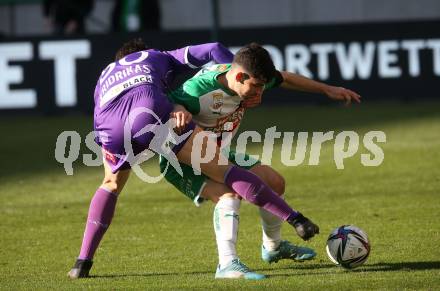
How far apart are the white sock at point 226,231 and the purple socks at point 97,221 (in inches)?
33.0

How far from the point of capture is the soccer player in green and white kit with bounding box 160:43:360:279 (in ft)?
24.6

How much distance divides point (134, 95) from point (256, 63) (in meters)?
0.94

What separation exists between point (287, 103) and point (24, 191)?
293 inches

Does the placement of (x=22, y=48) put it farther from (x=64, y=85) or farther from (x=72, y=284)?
(x=72, y=284)

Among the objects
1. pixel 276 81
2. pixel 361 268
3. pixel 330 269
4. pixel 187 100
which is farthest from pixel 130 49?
pixel 361 268

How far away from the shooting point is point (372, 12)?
24.9 metres

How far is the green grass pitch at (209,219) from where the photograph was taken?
300 inches

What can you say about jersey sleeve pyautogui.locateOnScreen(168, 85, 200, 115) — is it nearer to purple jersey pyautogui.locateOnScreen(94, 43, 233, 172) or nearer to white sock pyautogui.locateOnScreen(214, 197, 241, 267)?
purple jersey pyautogui.locateOnScreen(94, 43, 233, 172)

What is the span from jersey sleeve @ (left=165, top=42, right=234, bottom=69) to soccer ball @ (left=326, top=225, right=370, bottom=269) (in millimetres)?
1534

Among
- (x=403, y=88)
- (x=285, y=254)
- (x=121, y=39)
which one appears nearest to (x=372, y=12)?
(x=403, y=88)

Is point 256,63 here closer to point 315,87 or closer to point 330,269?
point 315,87

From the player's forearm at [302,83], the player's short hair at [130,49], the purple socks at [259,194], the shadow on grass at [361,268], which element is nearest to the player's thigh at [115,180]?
the purple socks at [259,194]

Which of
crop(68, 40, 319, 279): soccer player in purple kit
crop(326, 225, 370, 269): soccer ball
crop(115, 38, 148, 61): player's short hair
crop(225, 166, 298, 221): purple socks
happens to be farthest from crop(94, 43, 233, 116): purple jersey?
crop(326, 225, 370, 269): soccer ball

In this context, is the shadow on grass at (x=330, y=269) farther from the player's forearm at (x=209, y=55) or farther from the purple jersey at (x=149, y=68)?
the player's forearm at (x=209, y=55)
